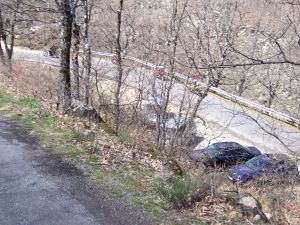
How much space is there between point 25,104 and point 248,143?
15246 mm

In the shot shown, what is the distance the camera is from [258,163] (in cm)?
1638

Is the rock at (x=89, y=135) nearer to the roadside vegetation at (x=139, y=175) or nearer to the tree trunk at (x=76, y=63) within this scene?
the roadside vegetation at (x=139, y=175)

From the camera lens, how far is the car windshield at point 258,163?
16047 millimetres

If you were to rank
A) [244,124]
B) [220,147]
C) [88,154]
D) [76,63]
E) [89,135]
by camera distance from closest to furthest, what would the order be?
1. [88,154]
2. [89,135]
3. [76,63]
4. [220,147]
5. [244,124]

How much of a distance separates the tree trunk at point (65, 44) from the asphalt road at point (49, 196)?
364 centimetres

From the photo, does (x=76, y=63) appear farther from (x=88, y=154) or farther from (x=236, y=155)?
(x=236, y=155)

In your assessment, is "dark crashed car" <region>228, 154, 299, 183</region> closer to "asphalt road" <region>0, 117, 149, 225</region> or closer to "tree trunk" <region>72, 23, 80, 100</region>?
"tree trunk" <region>72, 23, 80, 100</region>

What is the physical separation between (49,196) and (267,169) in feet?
36.6

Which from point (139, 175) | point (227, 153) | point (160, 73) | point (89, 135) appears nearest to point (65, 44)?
point (89, 135)

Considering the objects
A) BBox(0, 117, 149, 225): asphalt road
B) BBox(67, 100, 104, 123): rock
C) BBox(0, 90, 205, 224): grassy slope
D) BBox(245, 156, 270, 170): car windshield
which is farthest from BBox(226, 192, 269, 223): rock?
BBox(245, 156, 270, 170): car windshield

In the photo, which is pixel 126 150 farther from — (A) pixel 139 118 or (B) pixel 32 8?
(A) pixel 139 118

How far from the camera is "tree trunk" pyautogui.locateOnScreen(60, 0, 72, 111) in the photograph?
11.2 m

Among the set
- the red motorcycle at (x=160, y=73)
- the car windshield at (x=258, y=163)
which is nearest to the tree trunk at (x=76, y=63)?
the red motorcycle at (x=160, y=73)

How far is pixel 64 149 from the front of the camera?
27.3 ft
